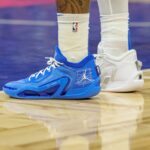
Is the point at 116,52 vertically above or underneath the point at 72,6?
underneath

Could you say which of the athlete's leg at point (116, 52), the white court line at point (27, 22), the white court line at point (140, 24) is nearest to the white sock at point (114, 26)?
the athlete's leg at point (116, 52)

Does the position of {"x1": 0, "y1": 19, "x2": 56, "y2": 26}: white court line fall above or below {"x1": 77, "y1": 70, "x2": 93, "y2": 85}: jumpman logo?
below

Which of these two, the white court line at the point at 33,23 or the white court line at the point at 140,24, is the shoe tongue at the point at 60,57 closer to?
the white court line at the point at 33,23

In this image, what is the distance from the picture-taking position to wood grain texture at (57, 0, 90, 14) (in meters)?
2.25

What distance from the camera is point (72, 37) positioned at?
2254 mm

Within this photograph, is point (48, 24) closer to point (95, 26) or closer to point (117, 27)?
point (95, 26)

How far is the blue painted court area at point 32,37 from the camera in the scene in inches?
119

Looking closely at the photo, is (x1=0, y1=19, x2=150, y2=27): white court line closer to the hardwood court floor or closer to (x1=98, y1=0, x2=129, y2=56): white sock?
(x1=98, y1=0, x2=129, y2=56): white sock

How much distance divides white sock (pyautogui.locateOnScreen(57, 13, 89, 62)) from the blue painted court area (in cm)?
47

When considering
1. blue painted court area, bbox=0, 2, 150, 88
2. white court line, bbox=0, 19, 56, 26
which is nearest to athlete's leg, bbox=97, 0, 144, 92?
blue painted court area, bbox=0, 2, 150, 88

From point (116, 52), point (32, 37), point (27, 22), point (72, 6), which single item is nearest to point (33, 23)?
point (27, 22)

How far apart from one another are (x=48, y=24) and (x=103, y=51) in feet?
8.95

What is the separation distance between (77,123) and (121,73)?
26.0 inches

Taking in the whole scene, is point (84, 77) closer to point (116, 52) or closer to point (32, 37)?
point (116, 52)
